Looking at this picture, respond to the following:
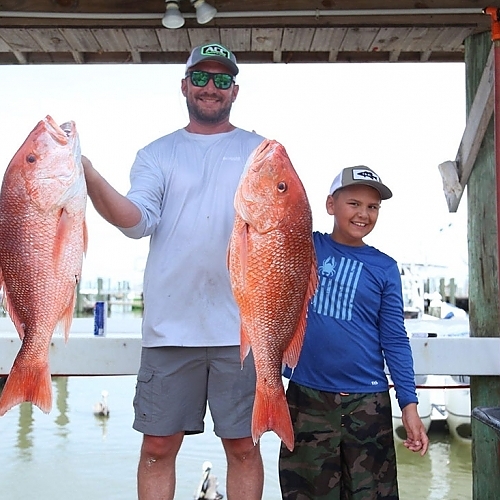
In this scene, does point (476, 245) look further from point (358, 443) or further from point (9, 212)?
point (9, 212)

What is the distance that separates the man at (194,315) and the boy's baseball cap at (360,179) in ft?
1.84

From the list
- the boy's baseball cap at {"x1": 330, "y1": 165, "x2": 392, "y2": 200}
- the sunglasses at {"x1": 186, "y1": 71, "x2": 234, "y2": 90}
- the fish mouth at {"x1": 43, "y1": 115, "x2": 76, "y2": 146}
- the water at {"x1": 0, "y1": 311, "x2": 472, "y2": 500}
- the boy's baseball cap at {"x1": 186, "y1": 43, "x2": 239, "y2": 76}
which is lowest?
the water at {"x1": 0, "y1": 311, "x2": 472, "y2": 500}

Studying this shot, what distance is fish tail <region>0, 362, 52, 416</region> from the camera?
2244 millimetres

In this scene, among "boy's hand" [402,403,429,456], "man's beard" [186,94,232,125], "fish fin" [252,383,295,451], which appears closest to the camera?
"fish fin" [252,383,295,451]

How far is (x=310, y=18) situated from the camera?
4016 mm

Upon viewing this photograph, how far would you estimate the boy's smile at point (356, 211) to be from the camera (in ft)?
10.5

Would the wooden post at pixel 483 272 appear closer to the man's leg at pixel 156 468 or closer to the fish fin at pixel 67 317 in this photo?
the man's leg at pixel 156 468

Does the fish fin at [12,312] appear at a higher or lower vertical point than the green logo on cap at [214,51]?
lower

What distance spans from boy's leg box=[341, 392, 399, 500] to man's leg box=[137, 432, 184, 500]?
82 cm

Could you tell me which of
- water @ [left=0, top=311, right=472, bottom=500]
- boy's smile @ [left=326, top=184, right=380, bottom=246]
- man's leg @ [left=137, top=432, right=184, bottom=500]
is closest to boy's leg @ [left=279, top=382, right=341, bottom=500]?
man's leg @ [left=137, top=432, right=184, bottom=500]

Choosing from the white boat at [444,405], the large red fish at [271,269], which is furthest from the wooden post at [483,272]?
the white boat at [444,405]

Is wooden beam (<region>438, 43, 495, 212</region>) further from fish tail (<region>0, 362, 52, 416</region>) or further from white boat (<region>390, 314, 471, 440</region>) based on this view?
white boat (<region>390, 314, 471, 440</region>)

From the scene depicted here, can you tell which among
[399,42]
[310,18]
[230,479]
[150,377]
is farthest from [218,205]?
[399,42]

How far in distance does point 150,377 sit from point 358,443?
1.03m
